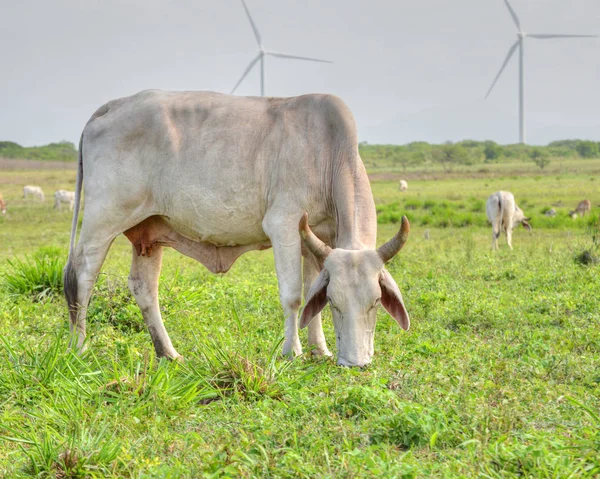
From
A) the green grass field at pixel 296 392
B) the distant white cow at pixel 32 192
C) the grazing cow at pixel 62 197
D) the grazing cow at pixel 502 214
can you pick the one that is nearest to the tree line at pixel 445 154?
the distant white cow at pixel 32 192

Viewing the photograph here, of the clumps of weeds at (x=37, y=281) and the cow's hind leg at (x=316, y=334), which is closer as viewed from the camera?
the cow's hind leg at (x=316, y=334)

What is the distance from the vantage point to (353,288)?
5965 millimetres

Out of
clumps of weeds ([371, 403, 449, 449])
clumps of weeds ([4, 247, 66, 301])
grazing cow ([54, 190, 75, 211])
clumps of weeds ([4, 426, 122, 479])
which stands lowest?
clumps of weeds ([4, 426, 122, 479])

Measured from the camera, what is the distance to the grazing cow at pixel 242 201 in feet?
20.0

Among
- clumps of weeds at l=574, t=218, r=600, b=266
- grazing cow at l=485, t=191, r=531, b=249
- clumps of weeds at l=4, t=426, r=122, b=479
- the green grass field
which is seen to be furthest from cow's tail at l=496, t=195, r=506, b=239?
clumps of weeds at l=4, t=426, r=122, b=479

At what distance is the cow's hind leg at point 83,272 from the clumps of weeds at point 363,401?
3292 millimetres

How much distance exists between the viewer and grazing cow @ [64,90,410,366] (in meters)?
6.11

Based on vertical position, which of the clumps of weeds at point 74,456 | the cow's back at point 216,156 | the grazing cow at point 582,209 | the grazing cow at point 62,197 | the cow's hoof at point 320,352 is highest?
the cow's back at point 216,156

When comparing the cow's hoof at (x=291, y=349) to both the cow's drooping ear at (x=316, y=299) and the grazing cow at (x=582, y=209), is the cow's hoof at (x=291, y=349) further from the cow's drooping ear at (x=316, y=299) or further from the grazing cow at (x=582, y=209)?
the grazing cow at (x=582, y=209)

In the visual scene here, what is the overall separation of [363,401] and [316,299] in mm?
1364

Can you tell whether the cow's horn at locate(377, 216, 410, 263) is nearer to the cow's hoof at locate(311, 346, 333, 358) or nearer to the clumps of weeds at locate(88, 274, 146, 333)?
the cow's hoof at locate(311, 346, 333, 358)

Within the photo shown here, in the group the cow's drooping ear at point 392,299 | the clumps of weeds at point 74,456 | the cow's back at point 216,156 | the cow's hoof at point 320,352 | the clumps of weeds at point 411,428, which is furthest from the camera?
the cow's hoof at point 320,352

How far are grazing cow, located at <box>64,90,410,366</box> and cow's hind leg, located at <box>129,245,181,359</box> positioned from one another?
0.04ft

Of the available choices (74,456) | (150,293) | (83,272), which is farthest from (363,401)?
(83,272)
